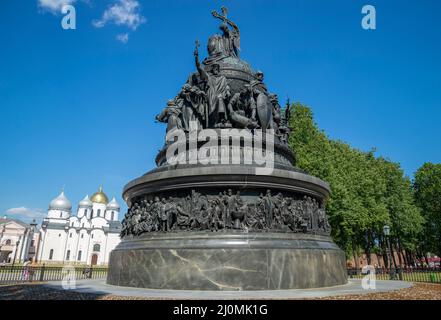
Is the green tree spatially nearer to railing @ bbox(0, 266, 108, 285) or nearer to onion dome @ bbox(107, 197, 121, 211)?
railing @ bbox(0, 266, 108, 285)

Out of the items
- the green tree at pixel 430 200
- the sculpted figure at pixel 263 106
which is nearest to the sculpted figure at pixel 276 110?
the sculpted figure at pixel 263 106

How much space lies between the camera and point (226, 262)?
10.0m

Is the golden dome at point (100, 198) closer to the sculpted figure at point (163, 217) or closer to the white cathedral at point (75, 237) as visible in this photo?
the white cathedral at point (75, 237)

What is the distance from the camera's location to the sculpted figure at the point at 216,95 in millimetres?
14227

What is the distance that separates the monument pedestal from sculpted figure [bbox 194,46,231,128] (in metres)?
5.28

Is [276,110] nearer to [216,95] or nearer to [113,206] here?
[216,95]

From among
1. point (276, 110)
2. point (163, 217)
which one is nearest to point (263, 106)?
point (276, 110)

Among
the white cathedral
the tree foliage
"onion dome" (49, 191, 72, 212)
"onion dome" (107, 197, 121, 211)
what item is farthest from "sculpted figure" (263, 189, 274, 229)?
"onion dome" (49, 191, 72, 212)

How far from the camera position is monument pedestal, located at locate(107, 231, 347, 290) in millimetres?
9922

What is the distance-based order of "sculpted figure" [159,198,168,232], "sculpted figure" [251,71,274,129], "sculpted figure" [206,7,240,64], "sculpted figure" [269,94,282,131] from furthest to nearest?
Answer: "sculpted figure" [206,7,240,64]
"sculpted figure" [269,94,282,131]
"sculpted figure" [251,71,274,129]
"sculpted figure" [159,198,168,232]

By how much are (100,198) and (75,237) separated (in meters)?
14.7

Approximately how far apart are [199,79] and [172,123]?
2.40 m

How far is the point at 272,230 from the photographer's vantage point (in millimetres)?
11141
